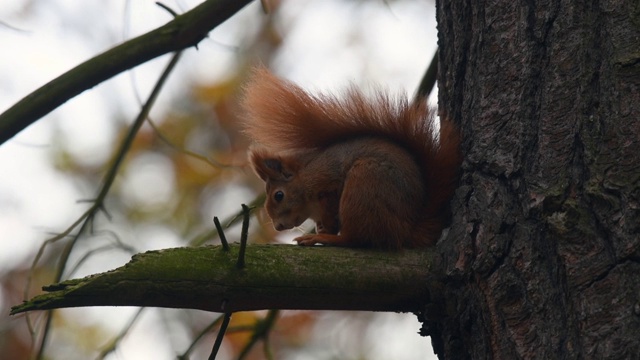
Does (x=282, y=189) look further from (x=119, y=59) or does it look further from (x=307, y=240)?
(x=119, y=59)

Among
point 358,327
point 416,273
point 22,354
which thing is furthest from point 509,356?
point 358,327

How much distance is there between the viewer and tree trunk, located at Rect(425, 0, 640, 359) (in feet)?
5.26

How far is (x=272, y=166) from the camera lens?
9.30 feet

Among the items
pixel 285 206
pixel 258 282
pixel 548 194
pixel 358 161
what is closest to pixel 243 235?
pixel 258 282

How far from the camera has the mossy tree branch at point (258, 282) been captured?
1.59m

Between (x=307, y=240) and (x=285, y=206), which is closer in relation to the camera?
(x=307, y=240)

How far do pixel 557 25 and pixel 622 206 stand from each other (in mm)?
473

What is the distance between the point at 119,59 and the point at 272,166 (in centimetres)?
82

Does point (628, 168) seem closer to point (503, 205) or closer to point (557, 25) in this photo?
point (503, 205)

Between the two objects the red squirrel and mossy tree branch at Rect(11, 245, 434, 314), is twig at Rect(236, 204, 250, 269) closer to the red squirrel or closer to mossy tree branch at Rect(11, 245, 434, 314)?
mossy tree branch at Rect(11, 245, 434, 314)

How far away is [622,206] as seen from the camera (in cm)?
163

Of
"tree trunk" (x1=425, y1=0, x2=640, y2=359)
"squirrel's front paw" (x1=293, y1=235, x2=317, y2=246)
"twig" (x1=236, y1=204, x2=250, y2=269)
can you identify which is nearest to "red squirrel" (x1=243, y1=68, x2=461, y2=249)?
"squirrel's front paw" (x1=293, y1=235, x2=317, y2=246)

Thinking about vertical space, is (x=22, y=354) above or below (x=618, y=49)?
above

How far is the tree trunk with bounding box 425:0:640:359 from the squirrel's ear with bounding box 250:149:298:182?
884mm
